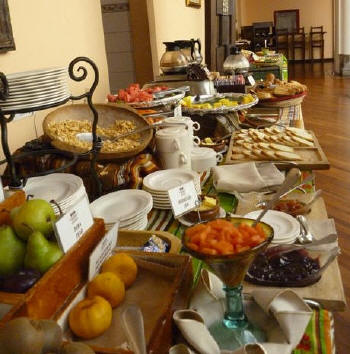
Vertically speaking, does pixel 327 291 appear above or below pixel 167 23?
below

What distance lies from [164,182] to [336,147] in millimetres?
3060

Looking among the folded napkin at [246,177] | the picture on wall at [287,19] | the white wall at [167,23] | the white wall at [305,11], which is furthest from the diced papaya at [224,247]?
the picture on wall at [287,19]

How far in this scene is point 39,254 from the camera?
67 cm

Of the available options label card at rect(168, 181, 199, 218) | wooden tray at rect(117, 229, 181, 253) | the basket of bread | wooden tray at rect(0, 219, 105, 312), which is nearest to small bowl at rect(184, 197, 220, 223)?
label card at rect(168, 181, 199, 218)

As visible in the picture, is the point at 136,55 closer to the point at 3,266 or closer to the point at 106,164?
the point at 106,164

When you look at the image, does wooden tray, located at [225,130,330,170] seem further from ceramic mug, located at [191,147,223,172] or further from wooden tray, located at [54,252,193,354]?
wooden tray, located at [54,252,193,354]

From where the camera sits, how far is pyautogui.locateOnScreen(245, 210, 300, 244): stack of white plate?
0.94 metres

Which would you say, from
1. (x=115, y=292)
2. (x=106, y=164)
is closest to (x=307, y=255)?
(x=115, y=292)

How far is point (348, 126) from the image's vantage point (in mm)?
4652

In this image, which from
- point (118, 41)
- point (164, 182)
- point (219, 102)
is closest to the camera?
point (164, 182)

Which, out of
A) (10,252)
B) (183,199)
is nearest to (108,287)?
(10,252)

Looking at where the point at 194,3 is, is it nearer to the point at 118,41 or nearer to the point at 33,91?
the point at 118,41

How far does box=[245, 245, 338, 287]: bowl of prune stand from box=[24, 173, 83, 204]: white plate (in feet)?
1.51

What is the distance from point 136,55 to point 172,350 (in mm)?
3268
